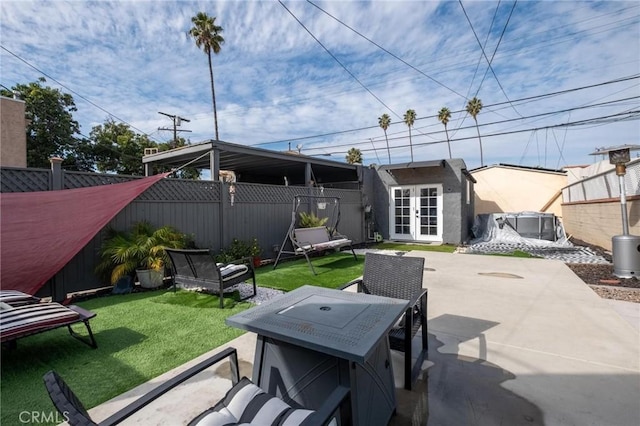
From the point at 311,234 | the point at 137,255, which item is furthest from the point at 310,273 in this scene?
the point at 137,255

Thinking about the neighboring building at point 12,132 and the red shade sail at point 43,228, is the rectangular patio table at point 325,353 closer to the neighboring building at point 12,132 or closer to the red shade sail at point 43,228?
the red shade sail at point 43,228

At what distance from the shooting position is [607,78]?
9844mm

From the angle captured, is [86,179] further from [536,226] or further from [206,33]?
[206,33]

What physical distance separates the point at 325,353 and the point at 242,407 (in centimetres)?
46

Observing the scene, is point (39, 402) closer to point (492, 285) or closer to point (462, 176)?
point (492, 285)

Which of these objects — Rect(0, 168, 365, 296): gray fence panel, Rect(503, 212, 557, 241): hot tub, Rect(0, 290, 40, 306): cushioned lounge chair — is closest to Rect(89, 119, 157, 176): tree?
Rect(0, 168, 365, 296): gray fence panel

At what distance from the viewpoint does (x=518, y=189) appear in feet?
55.1

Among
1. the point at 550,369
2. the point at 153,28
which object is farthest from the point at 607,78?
the point at 153,28

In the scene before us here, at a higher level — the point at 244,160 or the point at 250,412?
the point at 244,160

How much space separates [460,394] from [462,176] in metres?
10.3

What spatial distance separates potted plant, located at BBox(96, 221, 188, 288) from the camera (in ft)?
15.6

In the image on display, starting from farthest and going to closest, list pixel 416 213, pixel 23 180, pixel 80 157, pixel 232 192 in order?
1. pixel 80 157
2. pixel 416 213
3. pixel 232 192
4. pixel 23 180

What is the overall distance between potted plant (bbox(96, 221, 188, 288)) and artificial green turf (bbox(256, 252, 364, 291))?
1.71m

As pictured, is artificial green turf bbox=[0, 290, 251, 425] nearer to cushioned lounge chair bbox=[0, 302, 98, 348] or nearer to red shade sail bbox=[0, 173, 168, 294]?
cushioned lounge chair bbox=[0, 302, 98, 348]
